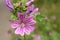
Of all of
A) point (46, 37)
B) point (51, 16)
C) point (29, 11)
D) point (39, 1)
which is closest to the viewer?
point (29, 11)

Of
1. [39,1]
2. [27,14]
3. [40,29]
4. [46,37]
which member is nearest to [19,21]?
[27,14]

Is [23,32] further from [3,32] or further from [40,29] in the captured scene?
[3,32]

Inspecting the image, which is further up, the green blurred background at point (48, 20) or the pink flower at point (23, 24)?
the pink flower at point (23, 24)

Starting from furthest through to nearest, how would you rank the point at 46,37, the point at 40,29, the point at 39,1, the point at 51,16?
the point at 39,1, the point at 51,16, the point at 40,29, the point at 46,37

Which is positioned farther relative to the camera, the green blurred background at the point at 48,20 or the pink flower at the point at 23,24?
the green blurred background at the point at 48,20

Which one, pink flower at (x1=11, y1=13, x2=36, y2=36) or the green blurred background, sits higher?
pink flower at (x1=11, y1=13, x2=36, y2=36)

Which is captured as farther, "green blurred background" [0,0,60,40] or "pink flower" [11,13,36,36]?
"green blurred background" [0,0,60,40]

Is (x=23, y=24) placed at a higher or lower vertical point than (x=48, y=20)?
higher

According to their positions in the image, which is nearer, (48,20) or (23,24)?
(23,24)
